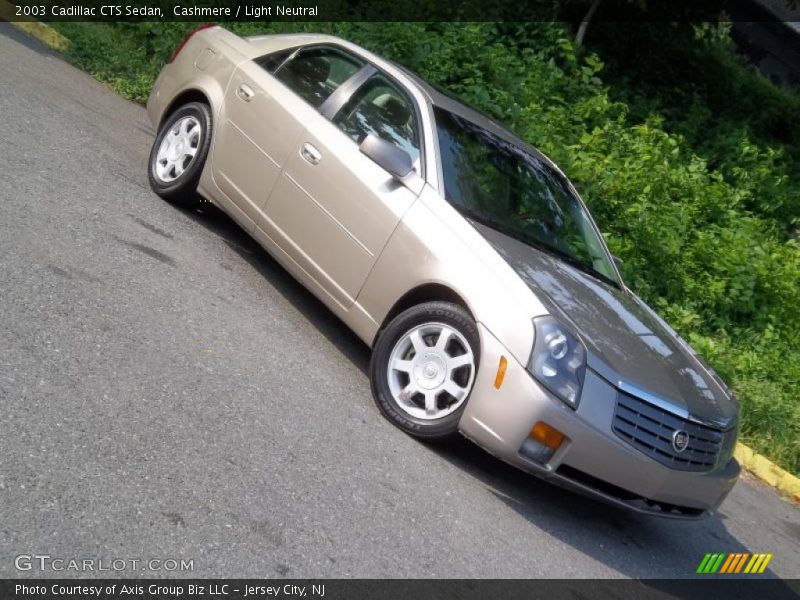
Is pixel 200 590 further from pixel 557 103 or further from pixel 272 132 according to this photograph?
pixel 557 103

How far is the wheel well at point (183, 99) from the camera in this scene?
7520 mm

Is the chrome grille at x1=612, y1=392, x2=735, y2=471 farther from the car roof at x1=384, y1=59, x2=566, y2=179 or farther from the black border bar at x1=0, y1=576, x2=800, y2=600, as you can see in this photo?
the car roof at x1=384, y1=59, x2=566, y2=179

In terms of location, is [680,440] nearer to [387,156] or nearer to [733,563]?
[733,563]

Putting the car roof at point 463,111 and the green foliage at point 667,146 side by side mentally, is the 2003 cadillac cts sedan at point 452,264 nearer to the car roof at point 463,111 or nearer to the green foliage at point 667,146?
the car roof at point 463,111

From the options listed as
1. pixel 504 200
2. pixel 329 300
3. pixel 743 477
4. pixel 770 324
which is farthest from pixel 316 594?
pixel 770 324

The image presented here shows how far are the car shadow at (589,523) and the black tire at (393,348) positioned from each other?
16cm

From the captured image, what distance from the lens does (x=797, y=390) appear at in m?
9.05

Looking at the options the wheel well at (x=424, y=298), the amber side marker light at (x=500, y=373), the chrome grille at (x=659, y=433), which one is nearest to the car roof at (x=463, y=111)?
the wheel well at (x=424, y=298)

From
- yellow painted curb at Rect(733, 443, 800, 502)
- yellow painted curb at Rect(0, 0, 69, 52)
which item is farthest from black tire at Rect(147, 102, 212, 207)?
yellow painted curb at Rect(0, 0, 69, 52)

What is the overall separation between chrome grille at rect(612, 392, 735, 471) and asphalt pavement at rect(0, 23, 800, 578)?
575mm

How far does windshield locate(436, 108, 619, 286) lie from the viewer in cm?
587

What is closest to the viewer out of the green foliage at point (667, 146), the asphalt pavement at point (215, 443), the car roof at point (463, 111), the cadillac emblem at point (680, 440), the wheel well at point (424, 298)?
the asphalt pavement at point (215, 443)

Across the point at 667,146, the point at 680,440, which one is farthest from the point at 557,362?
the point at 667,146

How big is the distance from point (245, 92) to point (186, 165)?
0.75 m
